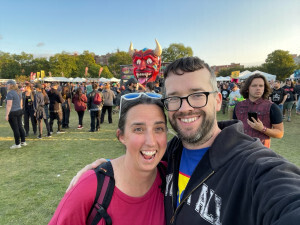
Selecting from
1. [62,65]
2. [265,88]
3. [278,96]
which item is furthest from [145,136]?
[62,65]

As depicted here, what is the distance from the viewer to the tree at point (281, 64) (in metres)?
40.5

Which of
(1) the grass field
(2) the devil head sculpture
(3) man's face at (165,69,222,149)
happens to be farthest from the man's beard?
(2) the devil head sculpture

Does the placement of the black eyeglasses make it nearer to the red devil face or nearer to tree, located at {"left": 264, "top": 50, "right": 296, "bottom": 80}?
the red devil face

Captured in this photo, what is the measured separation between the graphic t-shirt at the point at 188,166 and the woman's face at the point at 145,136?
0.62 feet

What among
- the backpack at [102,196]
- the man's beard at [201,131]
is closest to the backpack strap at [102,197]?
the backpack at [102,196]

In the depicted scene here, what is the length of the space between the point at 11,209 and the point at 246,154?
3.66 metres

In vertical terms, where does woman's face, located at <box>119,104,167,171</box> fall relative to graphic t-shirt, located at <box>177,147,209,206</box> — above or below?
above

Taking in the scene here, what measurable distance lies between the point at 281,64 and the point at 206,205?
4968 cm

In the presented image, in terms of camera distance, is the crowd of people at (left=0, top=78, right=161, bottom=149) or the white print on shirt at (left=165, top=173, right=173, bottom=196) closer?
the white print on shirt at (left=165, top=173, right=173, bottom=196)

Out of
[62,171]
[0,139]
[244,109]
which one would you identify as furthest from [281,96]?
[0,139]

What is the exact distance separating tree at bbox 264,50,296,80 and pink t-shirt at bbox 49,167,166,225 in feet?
161

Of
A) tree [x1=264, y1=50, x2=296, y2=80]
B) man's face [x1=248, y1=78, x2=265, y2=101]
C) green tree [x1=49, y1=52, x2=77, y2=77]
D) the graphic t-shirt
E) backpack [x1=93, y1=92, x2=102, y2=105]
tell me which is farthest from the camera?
green tree [x1=49, y1=52, x2=77, y2=77]

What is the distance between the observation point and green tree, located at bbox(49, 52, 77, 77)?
49594 millimetres

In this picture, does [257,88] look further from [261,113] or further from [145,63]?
[145,63]
